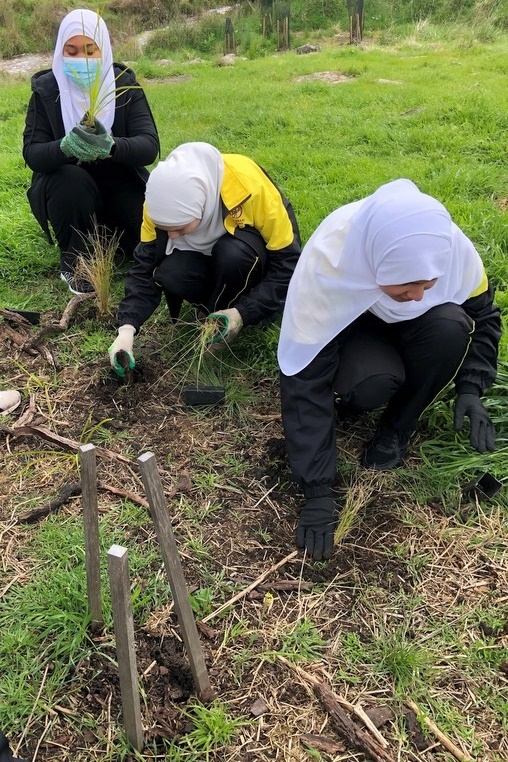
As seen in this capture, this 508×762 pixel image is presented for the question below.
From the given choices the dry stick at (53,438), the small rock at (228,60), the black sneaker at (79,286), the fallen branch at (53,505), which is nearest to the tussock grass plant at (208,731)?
the fallen branch at (53,505)

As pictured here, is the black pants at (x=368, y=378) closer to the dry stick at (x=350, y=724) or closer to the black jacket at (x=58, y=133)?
the dry stick at (x=350, y=724)

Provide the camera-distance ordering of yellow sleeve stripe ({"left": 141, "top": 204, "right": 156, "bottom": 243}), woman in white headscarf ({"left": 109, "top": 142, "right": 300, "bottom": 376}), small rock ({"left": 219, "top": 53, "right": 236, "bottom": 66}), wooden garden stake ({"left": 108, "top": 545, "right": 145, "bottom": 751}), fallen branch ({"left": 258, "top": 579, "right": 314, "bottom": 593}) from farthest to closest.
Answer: small rock ({"left": 219, "top": 53, "right": 236, "bottom": 66}), yellow sleeve stripe ({"left": 141, "top": 204, "right": 156, "bottom": 243}), woman in white headscarf ({"left": 109, "top": 142, "right": 300, "bottom": 376}), fallen branch ({"left": 258, "top": 579, "right": 314, "bottom": 593}), wooden garden stake ({"left": 108, "top": 545, "right": 145, "bottom": 751})

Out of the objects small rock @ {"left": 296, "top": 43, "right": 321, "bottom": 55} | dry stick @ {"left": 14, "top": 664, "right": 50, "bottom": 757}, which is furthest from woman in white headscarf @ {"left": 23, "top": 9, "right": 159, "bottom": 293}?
small rock @ {"left": 296, "top": 43, "right": 321, "bottom": 55}

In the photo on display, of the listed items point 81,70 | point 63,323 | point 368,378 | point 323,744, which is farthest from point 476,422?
point 81,70

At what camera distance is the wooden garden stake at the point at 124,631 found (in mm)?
1000

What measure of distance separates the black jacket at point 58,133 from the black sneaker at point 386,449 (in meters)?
1.94

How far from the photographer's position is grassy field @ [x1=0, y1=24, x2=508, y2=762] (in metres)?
1.43

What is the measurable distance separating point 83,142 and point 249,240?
1.00 metres

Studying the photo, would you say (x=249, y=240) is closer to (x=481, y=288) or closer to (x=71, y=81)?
(x=481, y=288)

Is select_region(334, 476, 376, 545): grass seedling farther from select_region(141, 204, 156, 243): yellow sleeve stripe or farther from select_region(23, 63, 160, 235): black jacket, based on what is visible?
select_region(23, 63, 160, 235): black jacket

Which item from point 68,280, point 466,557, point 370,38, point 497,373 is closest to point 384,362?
point 497,373

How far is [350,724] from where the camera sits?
1.42 m

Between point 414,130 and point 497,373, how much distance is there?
3174 millimetres

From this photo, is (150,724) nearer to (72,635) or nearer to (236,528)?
(72,635)
